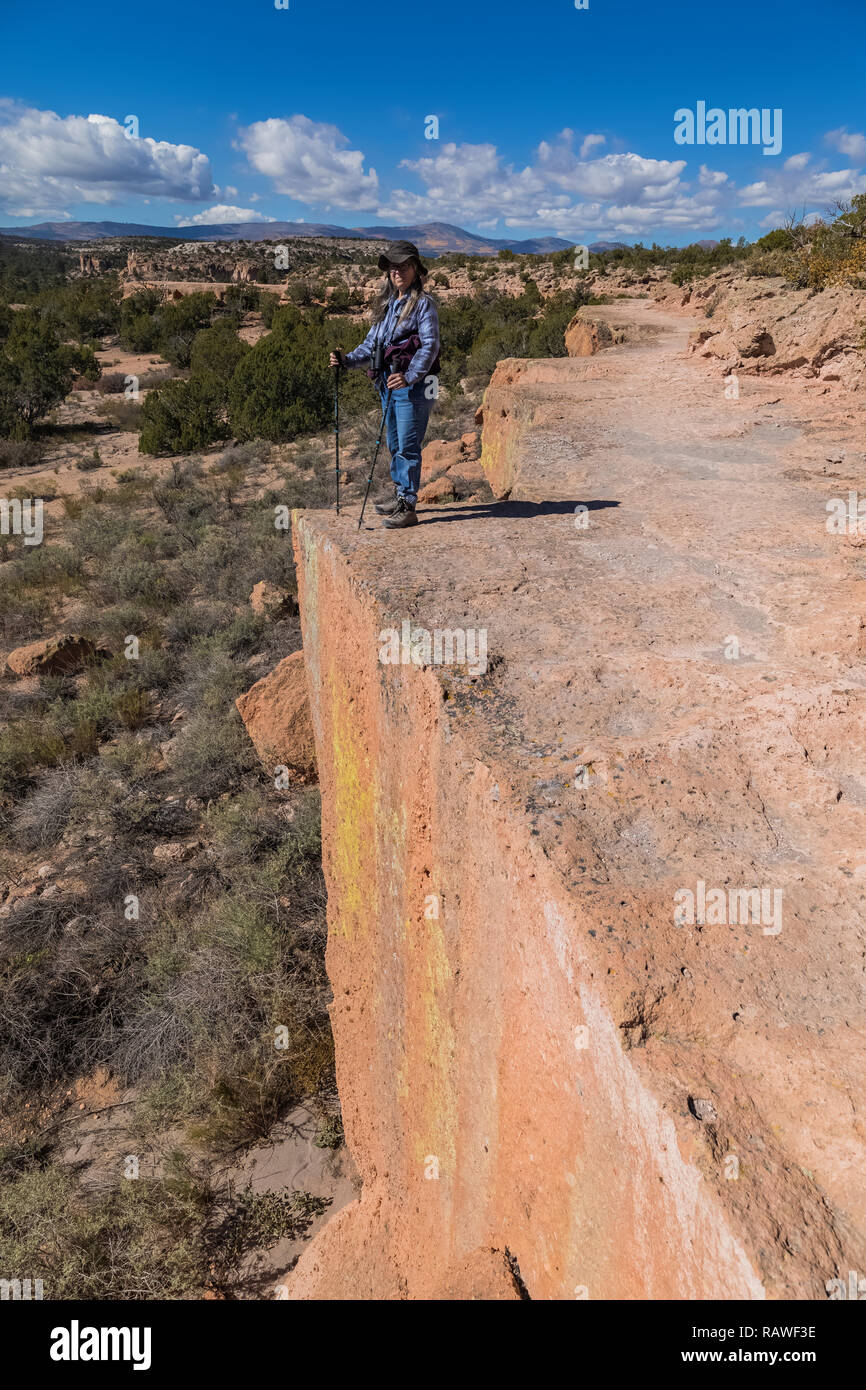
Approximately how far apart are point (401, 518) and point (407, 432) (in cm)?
54

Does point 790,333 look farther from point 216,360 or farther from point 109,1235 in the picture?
point 216,360

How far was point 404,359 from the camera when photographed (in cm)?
422

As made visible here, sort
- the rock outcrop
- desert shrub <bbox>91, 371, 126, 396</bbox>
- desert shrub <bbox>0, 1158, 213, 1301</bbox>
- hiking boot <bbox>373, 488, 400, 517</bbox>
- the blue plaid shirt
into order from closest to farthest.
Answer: desert shrub <bbox>0, 1158, 213, 1301</bbox>, the blue plaid shirt, hiking boot <bbox>373, 488, 400, 517</bbox>, the rock outcrop, desert shrub <bbox>91, 371, 126, 396</bbox>

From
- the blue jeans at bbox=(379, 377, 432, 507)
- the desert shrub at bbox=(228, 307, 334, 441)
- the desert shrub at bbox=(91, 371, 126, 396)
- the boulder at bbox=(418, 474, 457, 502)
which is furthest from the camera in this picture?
the desert shrub at bbox=(91, 371, 126, 396)

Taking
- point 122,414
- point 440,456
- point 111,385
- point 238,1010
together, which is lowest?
point 238,1010

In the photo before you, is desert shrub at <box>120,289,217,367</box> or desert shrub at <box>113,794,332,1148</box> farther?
desert shrub at <box>120,289,217,367</box>

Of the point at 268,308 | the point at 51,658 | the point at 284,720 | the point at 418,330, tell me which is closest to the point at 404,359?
the point at 418,330

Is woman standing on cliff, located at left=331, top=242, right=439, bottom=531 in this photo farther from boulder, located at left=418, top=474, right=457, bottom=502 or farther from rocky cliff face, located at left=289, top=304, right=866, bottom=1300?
boulder, located at left=418, top=474, right=457, bottom=502

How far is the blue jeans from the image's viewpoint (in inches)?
171

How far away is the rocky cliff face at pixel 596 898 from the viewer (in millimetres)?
1393

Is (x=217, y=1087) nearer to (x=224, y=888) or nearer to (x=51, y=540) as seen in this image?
(x=224, y=888)

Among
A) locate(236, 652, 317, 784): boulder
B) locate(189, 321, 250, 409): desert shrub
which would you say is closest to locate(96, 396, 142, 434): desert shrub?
locate(189, 321, 250, 409): desert shrub

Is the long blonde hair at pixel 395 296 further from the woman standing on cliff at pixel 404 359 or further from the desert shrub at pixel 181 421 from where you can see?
the desert shrub at pixel 181 421

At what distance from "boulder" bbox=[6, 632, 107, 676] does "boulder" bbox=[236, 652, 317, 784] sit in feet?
10.5
